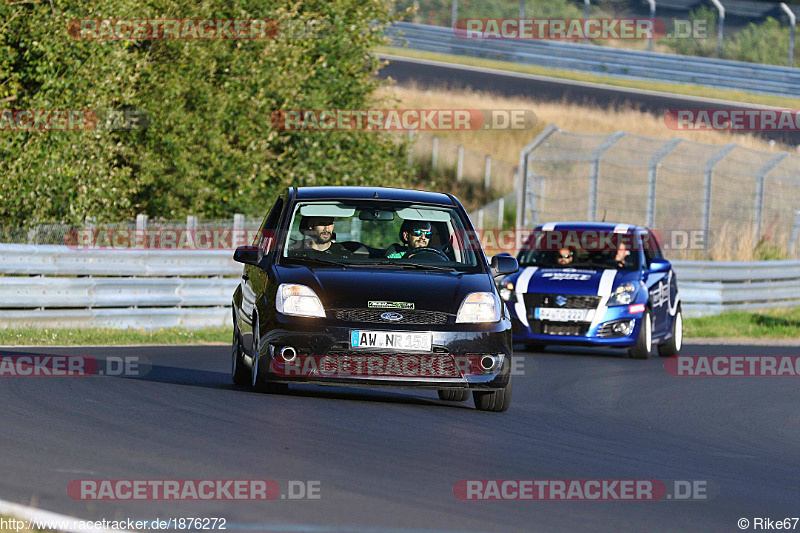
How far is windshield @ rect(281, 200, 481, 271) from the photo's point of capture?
419 inches

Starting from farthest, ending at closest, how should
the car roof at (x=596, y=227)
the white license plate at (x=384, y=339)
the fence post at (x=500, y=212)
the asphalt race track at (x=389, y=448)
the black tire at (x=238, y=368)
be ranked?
the fence post at (x=500, y=212)
the car roof at (x=596, y=227)
the black tire at (x=238, y=368)
the white license plate at (x=384, y=339)
the asphalt race track at (x=389, y=448)

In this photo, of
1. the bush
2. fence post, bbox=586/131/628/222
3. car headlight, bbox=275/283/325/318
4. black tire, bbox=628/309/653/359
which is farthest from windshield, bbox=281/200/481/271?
fence post, bbox=586/131/628/222

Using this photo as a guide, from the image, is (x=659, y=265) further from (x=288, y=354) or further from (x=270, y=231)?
(x=288, y=354)

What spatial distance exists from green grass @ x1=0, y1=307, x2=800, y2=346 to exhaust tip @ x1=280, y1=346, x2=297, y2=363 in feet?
21.3

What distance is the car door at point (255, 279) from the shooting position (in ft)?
35.0

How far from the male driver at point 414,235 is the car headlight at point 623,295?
6.26 metres

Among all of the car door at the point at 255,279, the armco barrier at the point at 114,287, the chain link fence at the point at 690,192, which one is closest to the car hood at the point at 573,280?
the armco barrier at the point at 114,287

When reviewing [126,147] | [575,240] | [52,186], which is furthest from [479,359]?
[126,147]

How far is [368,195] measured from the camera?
11.1 meters

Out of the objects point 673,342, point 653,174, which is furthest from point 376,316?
point 653,174

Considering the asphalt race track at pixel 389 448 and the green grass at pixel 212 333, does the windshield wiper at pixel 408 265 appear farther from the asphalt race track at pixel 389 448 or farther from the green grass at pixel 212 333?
the green grass at pixel 212 333

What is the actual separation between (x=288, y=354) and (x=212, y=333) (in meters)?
8.93

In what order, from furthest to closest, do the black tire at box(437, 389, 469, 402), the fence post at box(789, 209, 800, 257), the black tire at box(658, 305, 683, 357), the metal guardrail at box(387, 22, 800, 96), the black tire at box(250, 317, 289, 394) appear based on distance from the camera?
the metal guardrail at box(387, 22, 800, 96) < the fence post at box(789, 209, 800, 257) < the black tire at box(658, 305, 683, 357) < the black tire at box(437, 389, 469, 402) < the black tire at box(250, 317, 289, 394)

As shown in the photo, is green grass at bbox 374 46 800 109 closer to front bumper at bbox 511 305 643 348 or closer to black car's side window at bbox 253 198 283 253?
front bumper at bbox 511 305 643 348
